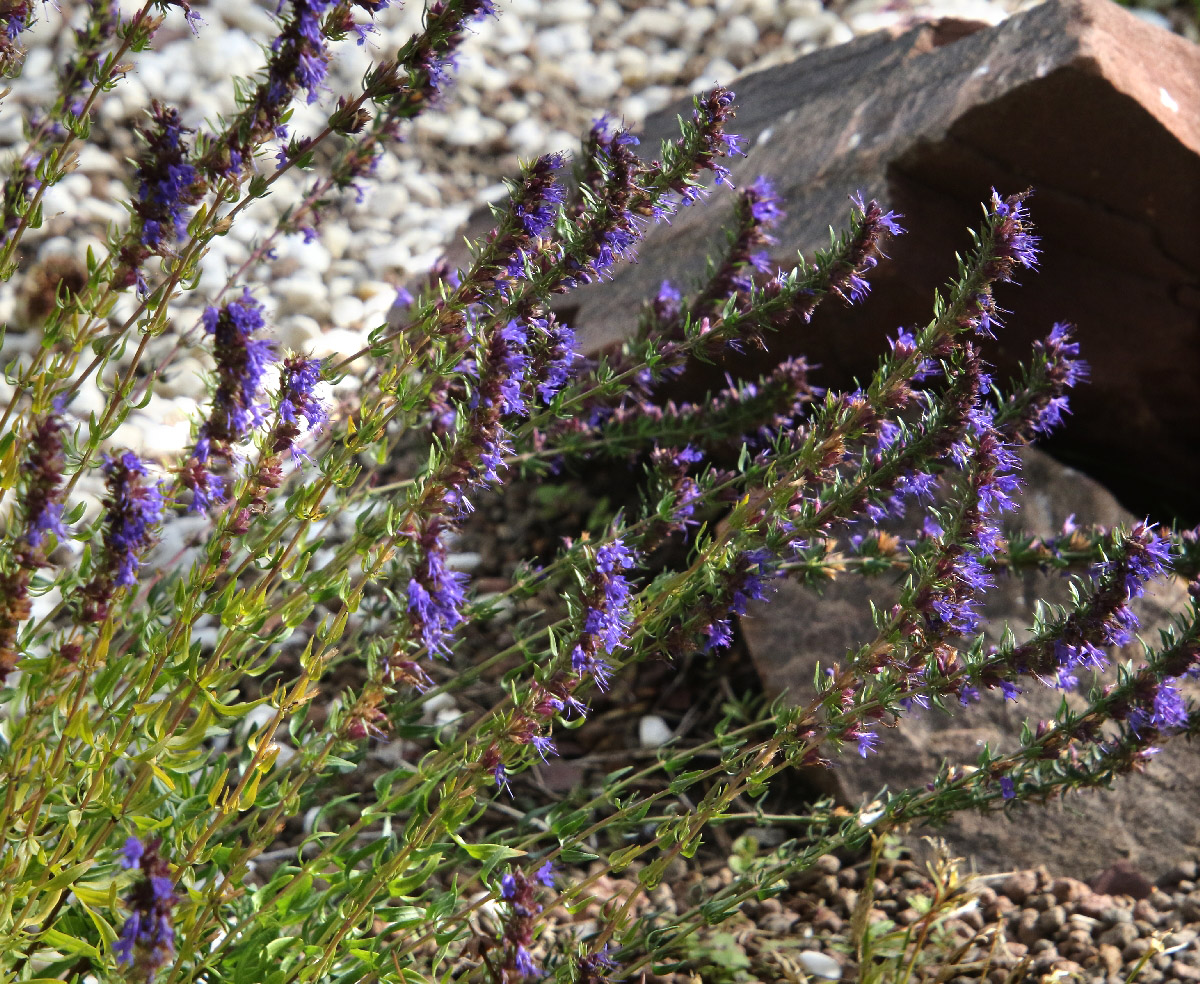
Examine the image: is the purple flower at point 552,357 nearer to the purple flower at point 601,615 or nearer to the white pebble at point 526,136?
the purple flower at point 601,615

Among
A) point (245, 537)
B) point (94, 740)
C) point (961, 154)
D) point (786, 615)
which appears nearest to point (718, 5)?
point (961, 154)

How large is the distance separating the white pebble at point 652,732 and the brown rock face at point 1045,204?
1.03 meters

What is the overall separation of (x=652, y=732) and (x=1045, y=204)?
192cm

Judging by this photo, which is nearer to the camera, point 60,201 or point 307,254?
point 60,201

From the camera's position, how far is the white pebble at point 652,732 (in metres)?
3.31

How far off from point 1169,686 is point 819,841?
0.68m

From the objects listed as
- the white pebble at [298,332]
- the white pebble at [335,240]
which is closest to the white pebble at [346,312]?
the white pebble at [298,332]

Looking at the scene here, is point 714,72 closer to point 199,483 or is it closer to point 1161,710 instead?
point 1161,710

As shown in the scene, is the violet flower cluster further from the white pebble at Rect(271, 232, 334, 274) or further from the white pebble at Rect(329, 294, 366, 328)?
the white pebble at Rect(271, 232, 334, 274)

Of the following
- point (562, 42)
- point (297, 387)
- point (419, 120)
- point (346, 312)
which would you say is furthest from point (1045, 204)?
point (562, 42)

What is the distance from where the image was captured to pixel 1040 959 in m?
2.56

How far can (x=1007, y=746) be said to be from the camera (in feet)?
9.86

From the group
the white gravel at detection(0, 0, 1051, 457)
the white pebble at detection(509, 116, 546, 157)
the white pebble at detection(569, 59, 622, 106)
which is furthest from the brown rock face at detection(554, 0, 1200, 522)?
the white pebble at detection(569, 59, 622, 106)

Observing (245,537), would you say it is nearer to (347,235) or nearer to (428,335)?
(428,335)
